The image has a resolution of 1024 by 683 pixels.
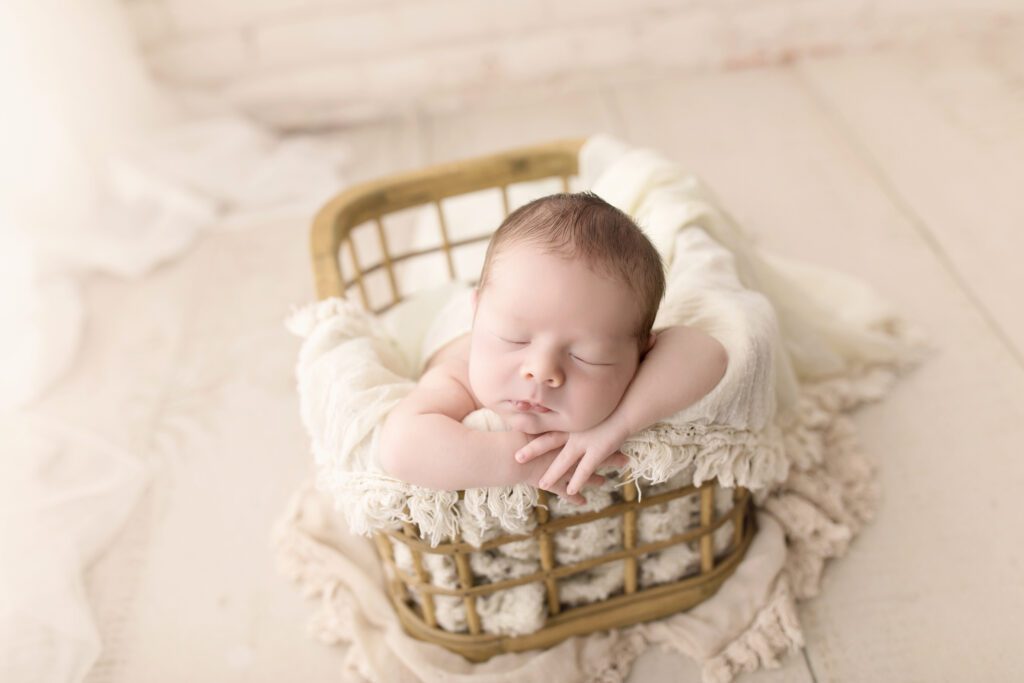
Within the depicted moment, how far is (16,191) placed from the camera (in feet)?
5.02

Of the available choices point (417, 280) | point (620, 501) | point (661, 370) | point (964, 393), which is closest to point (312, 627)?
point (620, 501)

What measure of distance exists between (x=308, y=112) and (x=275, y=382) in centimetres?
86

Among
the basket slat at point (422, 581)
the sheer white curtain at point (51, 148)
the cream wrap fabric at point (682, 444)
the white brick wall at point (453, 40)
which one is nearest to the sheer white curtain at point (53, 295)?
the sheer white curtain at point (51, 148)

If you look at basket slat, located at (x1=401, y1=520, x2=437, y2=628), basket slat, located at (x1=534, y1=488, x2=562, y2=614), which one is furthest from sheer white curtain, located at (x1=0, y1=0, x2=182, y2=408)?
basket slat, located at (x1=534, y1=488, x2=562, y2=614)

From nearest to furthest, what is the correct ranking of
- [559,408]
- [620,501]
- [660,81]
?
[559,408] < [620,501] < [660,81]

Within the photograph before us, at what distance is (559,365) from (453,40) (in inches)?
54.8

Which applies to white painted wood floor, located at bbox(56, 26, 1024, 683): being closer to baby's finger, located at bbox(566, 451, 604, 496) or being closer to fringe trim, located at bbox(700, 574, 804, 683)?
fringe trim, located at bbox(700, 574, 804, 683)

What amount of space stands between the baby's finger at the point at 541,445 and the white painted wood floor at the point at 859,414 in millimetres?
325

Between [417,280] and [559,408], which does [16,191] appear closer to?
[417,280]

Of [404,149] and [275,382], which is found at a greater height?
[404,149]

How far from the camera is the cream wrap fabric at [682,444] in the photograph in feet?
2.69

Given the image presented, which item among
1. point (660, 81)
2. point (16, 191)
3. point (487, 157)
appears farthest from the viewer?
point (660, 81)

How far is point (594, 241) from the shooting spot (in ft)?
2.49

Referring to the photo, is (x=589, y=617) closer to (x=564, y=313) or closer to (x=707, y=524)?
(x=707, y=524)
